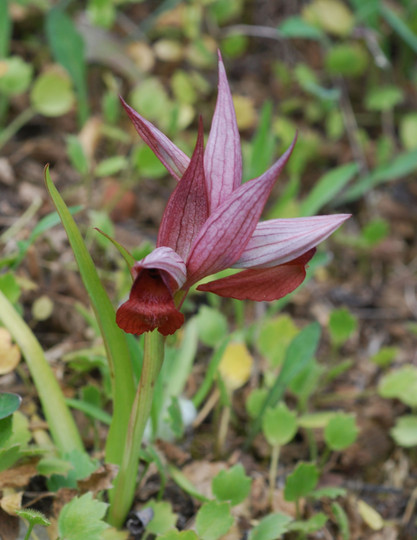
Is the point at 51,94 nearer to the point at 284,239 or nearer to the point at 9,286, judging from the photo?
the point at 9,286

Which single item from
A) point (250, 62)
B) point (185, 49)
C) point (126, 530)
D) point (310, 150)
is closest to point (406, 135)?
point (310, 150)

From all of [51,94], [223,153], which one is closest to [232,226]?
[223,153]

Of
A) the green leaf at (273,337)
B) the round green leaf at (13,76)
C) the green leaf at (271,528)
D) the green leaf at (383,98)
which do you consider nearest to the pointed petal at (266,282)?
the green leaf at (271,528)

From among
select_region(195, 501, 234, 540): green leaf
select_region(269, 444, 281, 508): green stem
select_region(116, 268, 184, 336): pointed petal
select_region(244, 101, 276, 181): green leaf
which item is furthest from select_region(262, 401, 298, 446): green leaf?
select_region(244, 101, 276, 181): green leaf

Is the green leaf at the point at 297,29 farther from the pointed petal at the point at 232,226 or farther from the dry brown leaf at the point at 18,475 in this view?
the dry brown leaf at the point at 18,475

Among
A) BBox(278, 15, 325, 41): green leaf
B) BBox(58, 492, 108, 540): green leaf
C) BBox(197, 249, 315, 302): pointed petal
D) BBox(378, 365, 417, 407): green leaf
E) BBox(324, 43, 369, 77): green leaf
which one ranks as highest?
BBox(197, 249, 315, 302): pointed petal

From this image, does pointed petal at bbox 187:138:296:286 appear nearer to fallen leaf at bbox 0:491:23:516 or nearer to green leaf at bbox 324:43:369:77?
fallen leaf at bbox 0:491:23:516
